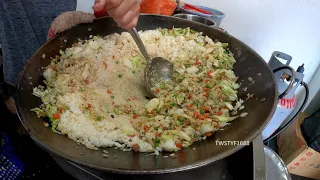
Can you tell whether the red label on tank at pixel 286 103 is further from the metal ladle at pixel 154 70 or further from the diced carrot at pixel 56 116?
the diced carrot at pixel 56 116

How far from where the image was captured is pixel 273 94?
3.68 feet

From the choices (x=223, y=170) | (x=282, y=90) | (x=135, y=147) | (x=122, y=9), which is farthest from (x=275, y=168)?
(x=122, y=9)

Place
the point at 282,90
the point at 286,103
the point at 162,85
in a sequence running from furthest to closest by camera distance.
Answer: the point at 286,103, the point at 282,90, the point at 162,85

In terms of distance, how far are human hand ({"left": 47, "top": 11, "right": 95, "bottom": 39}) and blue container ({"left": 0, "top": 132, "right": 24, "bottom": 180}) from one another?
2.68ft

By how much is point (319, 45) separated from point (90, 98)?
2.15 m

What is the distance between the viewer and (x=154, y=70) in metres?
1.45

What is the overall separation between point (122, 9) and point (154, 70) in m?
0.44

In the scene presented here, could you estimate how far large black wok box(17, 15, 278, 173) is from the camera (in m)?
0.90

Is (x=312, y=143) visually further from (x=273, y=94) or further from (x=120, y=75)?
(x=120, y=75)

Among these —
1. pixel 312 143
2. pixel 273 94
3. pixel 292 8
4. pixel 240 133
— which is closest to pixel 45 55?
pixel 240 133

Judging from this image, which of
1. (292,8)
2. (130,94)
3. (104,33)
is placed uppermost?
(292,8)

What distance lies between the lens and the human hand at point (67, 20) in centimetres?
145

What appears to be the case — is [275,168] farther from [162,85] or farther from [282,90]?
[162,85]

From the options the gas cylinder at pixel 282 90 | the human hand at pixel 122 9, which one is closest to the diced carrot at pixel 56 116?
the human hand at pixel 122 9
